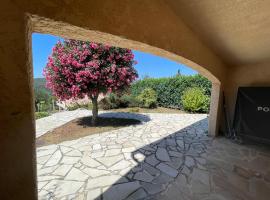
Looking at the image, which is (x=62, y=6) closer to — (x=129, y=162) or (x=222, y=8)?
(x=222, y=8)

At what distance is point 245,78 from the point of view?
496 centimetres

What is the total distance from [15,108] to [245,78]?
5729 mm

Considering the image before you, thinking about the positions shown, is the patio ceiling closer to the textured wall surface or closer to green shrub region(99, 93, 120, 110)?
the textured wall surface

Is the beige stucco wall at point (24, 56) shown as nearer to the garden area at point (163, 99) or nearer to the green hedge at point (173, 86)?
the garden area at point (163, 99)

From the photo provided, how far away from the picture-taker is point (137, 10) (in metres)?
1.71

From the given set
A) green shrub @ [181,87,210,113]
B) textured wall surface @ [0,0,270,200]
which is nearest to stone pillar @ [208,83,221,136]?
textured wall surface @ [0,0,270,200]

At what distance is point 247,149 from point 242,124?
741 millimetres

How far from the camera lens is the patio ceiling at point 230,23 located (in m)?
2.13

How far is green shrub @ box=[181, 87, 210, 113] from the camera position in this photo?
31.6 feet

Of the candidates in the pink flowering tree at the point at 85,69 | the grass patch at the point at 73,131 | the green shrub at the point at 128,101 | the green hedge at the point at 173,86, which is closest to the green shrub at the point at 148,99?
the green shrub at the point at 128,101

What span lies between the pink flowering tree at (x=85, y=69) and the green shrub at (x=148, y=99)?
5.62m

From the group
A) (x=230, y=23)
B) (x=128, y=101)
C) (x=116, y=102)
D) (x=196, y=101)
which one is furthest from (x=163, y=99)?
(x=230, y=23)

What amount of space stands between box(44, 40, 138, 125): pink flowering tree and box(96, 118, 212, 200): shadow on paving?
262 cm

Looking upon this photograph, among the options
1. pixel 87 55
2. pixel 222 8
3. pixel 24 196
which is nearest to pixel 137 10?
pixel 222 8
